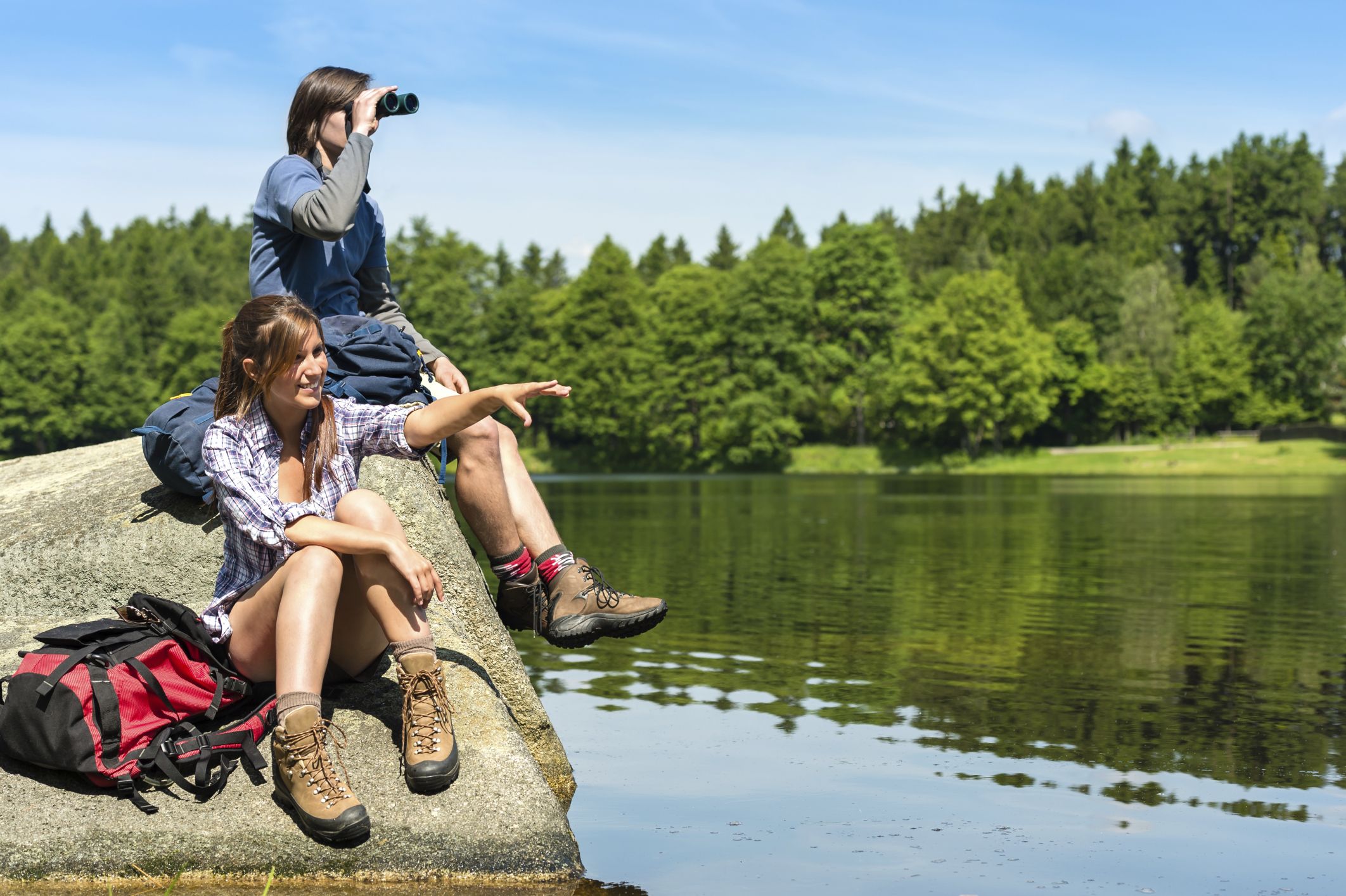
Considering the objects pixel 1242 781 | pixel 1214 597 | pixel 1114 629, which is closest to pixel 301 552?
pixel 1242 781

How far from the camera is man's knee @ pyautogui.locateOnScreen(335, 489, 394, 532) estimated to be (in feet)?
15.0

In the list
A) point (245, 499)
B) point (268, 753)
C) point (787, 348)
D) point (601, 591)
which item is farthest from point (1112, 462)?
point (245, 499)

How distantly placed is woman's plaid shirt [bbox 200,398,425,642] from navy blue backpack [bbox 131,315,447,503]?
0.57 m

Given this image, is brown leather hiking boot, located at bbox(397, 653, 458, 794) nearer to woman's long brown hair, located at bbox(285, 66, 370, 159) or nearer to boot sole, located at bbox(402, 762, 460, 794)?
boot sole, located at bbox(402, 762, 460, 794)

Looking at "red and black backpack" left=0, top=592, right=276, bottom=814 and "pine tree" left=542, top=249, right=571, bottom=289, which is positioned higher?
"pine tree" left=542, top=249, right=571, bottom=289

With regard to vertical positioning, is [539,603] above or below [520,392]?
below

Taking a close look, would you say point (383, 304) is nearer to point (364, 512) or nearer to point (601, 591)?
point (601, 591)

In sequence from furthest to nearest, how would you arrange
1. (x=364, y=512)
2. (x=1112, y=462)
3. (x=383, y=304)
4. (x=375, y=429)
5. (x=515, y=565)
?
(x=1112, y=462)
(x=383, y=304)
(x=515, y=565)
(x=375, y=429)
(x=364, y=512)

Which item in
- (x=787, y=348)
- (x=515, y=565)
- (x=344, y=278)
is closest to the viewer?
(x=515, y=565)

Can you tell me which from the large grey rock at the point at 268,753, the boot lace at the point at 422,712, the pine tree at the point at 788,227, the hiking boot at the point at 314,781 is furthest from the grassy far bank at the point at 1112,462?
the pine tree at the point at 788,227

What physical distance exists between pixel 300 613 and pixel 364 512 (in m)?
0.41

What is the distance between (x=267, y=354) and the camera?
4.54 metres

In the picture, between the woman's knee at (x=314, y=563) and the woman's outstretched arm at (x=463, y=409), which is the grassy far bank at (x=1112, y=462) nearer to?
the woman's outstretched arm at (x=463, y=409)

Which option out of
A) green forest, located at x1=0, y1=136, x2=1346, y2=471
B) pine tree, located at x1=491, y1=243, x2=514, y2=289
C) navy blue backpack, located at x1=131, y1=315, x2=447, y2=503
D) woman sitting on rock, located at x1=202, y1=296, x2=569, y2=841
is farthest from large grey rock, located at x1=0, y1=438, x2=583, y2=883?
pine tree, located at x1=491, y1=243, x2=514, y2=289
